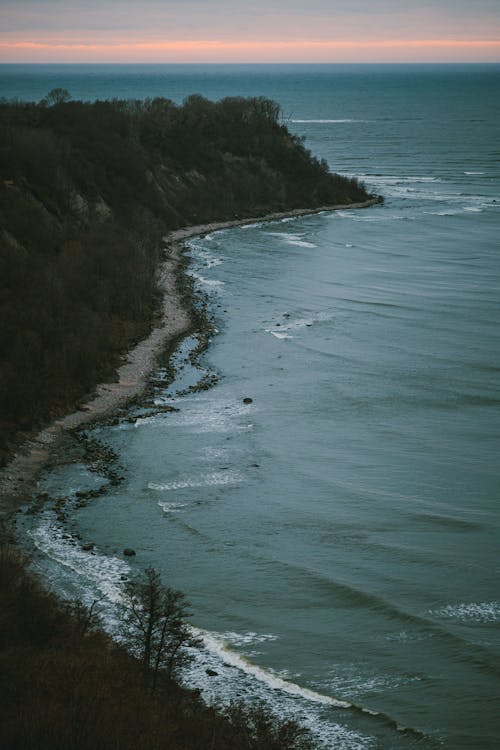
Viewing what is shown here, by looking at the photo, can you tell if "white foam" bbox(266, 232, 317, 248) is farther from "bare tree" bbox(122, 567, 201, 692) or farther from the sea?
"bare tree" bbox(122, 567, 201, 692)

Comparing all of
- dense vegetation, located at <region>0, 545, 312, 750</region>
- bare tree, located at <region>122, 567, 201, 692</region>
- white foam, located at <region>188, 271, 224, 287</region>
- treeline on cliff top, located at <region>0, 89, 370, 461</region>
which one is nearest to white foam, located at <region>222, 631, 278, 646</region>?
bare tree, located at <region>122, 567, 201, 692</region>

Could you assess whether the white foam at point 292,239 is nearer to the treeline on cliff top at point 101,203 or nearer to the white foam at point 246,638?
the treeline on cliff top at point 101,203

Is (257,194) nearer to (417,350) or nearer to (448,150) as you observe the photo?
(417,350)

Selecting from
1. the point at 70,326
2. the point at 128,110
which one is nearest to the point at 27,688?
the point at 70,326

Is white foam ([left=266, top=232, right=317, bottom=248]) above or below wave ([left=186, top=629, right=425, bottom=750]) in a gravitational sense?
above

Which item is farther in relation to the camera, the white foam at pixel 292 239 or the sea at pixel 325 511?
the white foam at pixel 292 239

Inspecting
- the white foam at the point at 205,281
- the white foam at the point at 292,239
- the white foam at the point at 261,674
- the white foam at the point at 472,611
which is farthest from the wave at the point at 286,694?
the white foam at the point at 292,239

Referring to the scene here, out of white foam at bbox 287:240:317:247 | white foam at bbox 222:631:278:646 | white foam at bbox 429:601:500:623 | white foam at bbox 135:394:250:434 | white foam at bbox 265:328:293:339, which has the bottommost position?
white foam at bbox 222:631:278:646
